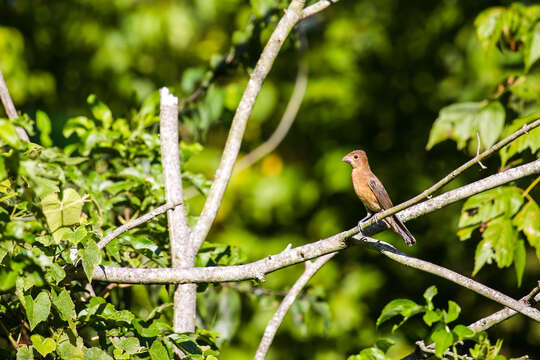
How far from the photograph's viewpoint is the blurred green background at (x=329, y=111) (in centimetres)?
572

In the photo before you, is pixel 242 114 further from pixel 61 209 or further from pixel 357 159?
pixel 357 159

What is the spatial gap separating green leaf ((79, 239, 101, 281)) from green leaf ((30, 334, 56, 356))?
0.89ft

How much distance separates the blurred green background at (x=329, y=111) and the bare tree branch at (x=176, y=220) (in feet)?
7.65

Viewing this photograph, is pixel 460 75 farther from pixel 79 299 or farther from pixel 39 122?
pixel 79 299

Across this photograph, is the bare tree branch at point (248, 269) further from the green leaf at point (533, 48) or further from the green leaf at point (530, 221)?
the green leaf at point (533, 48)

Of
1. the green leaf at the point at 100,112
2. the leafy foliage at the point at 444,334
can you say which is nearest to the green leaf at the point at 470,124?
the leafy foliage at the point at 444,334

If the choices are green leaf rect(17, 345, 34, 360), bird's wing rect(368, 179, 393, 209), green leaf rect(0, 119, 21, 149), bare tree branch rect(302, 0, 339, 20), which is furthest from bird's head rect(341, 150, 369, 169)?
green leaf rect(0, 119, 21, 149)

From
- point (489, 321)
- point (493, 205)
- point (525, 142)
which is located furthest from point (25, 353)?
point (525, 142)

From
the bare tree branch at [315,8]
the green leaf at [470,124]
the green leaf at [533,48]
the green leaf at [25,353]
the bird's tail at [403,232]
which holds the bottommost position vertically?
the green leaf at [25,353]

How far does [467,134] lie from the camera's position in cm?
342

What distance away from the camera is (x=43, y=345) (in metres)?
1.96

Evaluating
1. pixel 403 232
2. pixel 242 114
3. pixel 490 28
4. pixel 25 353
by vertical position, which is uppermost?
pixel 490 28

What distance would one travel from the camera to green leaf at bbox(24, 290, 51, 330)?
1918 mm

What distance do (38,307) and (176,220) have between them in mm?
780
